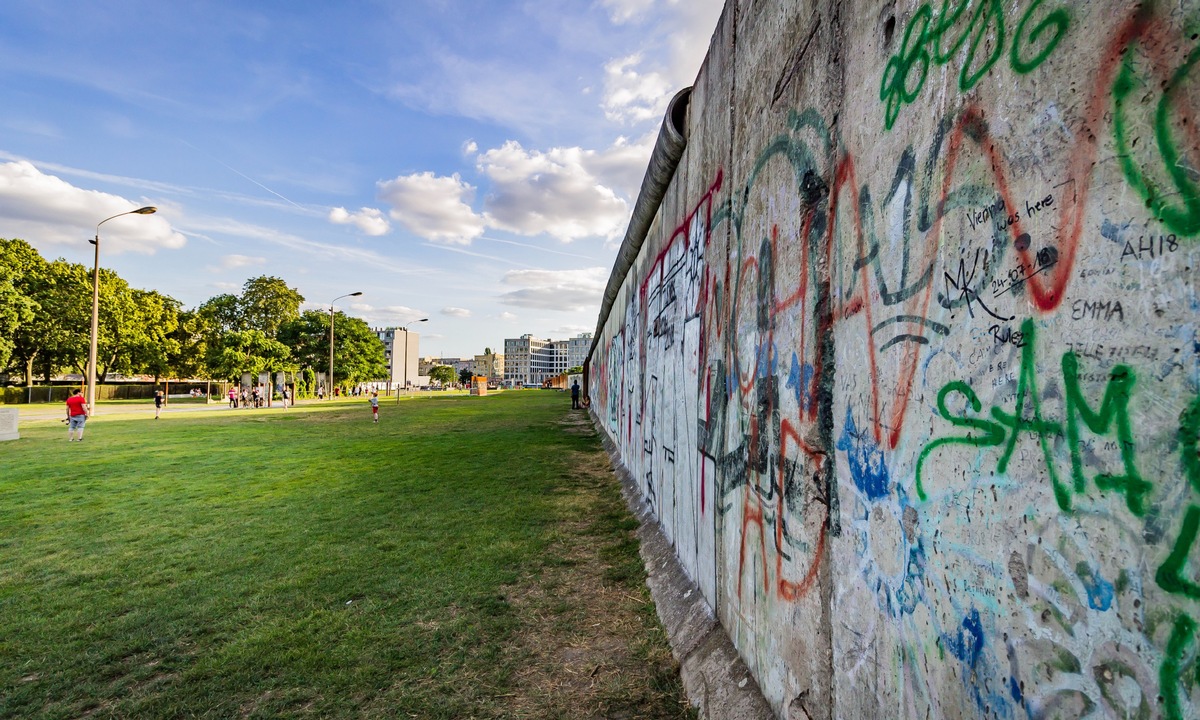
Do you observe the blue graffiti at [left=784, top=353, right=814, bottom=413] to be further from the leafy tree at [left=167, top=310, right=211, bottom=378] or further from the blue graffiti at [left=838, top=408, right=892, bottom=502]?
the leafy tree at [left=167, top=310, right=211, bottom=378]

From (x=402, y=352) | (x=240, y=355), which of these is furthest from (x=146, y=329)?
(x=402, y=352)

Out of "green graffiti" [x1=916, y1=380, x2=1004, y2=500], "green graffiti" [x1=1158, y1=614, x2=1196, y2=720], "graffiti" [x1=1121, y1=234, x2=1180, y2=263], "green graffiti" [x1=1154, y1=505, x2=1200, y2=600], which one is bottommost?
"green graffiti" [x1=1158, y1=614, x2=1196, y2=720]

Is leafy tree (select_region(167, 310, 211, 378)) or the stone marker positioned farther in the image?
leafy tree (select_region(167, 310, 211, 378))

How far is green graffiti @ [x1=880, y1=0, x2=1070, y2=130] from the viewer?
1.23 m

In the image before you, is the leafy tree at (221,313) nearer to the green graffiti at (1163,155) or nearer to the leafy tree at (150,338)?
the leafy tree at (150,338)

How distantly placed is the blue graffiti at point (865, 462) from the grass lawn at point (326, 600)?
183 cm

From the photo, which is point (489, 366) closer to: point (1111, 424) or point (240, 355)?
point (240, 355)

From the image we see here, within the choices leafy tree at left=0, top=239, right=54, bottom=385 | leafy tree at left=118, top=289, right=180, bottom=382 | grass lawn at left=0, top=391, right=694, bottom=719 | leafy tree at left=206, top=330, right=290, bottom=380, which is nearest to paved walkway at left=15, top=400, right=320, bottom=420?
leafy tree at left=206, top=330, right=290, bottom=380

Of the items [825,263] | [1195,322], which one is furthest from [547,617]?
[1195,322]

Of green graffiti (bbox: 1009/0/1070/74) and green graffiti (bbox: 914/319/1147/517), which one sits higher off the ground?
green graffiti (bbox: 1009/0/1070/74)

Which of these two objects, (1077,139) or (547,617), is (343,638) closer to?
(547,617)

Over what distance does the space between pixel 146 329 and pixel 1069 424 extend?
5883cm

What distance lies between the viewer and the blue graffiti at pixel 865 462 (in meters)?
1.78

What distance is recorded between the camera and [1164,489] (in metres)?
0.95
